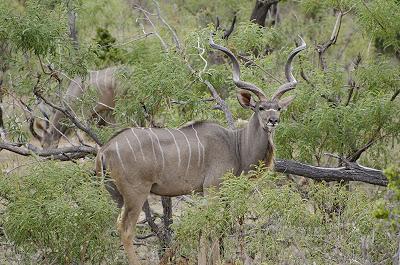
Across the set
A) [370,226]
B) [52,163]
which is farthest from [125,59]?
[370,226]

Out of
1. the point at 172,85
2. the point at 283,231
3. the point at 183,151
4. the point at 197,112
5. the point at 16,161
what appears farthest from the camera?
the point at 16,161

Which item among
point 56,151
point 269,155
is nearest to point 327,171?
point 269,155

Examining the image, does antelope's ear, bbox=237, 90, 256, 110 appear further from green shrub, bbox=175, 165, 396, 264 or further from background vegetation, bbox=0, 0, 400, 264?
green shrub, bbox=175, 165, 396, 264

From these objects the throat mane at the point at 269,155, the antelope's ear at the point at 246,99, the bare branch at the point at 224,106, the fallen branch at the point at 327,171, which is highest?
the antelope's ear at the point at 246,99

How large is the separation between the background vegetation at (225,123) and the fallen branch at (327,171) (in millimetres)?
137

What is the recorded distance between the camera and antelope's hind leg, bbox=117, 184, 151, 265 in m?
5.23

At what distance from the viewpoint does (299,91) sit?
6355mm

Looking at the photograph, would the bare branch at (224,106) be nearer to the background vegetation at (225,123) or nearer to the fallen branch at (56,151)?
the background vegetation at (225,123)

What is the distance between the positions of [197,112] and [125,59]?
182 cm

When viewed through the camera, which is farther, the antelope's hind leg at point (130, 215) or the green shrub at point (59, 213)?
A: the antelope's hind leg at point (130, 215)

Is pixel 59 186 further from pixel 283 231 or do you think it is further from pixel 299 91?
pixel 299 91

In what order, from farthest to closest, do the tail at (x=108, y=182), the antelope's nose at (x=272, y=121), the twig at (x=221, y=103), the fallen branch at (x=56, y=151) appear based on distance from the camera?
the twig at (x=221, y=103), the fallen branch at (x=56, y=151), the antelope's nose at (x=272, y=121), the tail at (x=108, y=182)

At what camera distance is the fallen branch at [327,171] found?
6059mm

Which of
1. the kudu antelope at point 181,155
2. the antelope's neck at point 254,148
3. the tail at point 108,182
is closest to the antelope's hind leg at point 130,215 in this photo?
the kudu antelope at point 181,155
